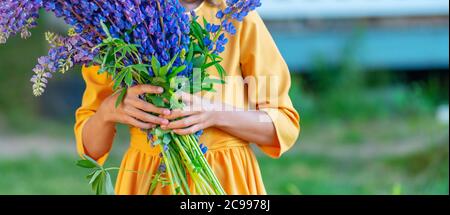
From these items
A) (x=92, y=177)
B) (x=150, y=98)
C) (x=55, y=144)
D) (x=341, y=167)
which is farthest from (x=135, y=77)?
(x=55, y=144)

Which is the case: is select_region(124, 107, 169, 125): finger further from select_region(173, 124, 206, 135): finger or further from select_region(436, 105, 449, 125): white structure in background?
select_region(436, 105, 449, 125): white structure in background

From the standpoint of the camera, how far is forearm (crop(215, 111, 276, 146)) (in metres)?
1.62

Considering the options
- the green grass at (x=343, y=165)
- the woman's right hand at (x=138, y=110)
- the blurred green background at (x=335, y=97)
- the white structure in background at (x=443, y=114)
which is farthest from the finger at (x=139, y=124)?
the white structure in background at (x=443, y=114)

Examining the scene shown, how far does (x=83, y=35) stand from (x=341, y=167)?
4080mm

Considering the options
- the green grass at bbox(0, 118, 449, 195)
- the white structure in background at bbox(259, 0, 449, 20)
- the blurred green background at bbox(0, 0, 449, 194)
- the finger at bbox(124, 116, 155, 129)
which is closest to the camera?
the finger at bbox(124, 116, 155, 129)

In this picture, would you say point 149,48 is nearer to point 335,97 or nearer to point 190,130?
point 190,130

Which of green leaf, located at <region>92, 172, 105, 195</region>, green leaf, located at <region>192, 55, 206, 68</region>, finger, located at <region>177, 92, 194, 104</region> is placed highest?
green leaf, located at <region>192, 55, 206, 68</region>

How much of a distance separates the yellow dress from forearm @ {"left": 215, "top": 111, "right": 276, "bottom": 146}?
2 cm

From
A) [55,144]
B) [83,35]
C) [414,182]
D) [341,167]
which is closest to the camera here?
[83,35]

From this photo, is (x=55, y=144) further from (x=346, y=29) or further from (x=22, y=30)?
(x=22, y=30)

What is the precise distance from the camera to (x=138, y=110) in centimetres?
153

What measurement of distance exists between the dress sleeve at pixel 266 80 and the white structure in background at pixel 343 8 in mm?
4708

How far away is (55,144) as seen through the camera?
5965 mm

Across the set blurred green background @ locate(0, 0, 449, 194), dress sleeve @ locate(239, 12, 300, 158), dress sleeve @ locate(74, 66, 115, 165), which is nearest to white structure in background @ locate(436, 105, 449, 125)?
blurred green background @ locate(0, 0, 449, 194)
